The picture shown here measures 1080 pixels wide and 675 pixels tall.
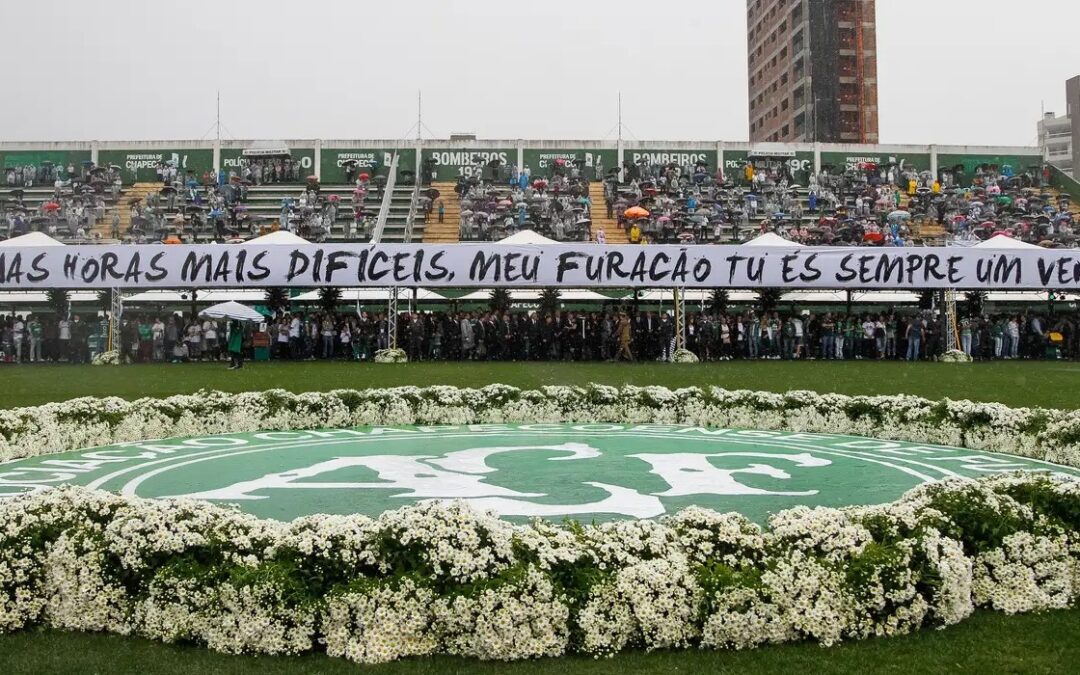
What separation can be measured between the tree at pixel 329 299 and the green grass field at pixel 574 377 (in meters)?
4.43

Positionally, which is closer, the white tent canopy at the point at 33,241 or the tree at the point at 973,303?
the white tent canopy at the point at 33,241

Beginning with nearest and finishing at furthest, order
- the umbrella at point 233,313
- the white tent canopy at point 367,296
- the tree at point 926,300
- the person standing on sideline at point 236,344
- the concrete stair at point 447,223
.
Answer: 1. the person standing on sideline at point 236,344
2. the umbrella at point 233,313
3. the white tent canopy at point 367,296
4. the tree at point 926,300
5. the concrete stair at point 447,223

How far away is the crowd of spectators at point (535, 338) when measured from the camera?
1131 inches

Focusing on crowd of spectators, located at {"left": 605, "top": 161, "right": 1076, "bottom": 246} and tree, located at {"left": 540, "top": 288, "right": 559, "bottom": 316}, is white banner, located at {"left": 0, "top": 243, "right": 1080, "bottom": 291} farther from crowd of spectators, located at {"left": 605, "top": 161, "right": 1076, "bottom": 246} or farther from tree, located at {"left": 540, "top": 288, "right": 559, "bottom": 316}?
crowd of spectators, located at {"left": 605, "top": 161, "right": 1076, "bottom": 246}

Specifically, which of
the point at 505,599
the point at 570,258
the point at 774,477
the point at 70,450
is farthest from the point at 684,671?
the point at 570,258

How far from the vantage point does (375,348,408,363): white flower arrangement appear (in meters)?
26.9

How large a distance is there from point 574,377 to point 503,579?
16508mm

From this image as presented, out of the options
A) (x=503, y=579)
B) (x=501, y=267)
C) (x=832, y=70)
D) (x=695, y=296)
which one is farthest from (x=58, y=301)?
(x=832, y=70)

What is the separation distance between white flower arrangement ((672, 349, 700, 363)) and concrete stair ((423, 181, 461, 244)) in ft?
43.3

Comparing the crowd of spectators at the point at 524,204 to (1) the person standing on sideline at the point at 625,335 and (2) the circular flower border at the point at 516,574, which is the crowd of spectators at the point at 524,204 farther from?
(2) the circular flower border at the point at 516,574

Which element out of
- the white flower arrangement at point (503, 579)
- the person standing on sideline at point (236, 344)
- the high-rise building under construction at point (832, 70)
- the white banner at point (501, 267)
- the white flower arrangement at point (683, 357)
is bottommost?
the white flower arrangement at point (503, 579)

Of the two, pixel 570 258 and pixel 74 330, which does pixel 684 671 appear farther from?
pixel 74 330

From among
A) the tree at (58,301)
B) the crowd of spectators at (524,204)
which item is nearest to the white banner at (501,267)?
the tree at (58,301)

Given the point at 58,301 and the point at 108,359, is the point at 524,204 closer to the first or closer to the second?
the point at 58,301
